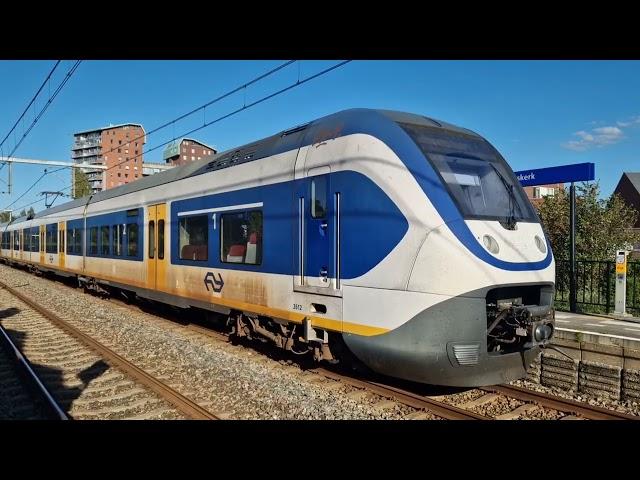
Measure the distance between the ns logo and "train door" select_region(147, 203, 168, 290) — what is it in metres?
2.10

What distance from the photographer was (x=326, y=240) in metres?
6.27

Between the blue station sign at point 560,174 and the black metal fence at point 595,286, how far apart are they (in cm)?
186

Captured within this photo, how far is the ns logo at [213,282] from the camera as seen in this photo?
8602 mm

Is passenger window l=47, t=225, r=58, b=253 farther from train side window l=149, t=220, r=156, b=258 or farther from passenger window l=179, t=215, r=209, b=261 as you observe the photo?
passenger window l=179, t=215, r=209, b=261

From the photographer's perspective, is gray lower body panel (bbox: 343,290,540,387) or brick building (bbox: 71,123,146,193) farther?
brick building (bbox: 71,123,146,193)

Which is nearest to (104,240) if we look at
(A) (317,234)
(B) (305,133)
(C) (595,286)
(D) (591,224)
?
(B) (305,133)

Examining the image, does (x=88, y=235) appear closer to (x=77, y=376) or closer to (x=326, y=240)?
(x=77, y=376)

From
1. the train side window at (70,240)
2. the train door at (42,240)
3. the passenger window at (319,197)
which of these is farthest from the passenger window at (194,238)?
the train door at (42,240)

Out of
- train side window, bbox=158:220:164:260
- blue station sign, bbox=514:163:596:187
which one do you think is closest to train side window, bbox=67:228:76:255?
train side window, bbox=158:220:164:260

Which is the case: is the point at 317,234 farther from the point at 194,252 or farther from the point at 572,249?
the point at 572,249

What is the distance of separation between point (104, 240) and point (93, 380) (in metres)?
8.91

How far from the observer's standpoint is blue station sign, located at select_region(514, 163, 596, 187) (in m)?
10.2

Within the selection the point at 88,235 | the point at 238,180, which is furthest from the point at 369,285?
the point at 88,235
